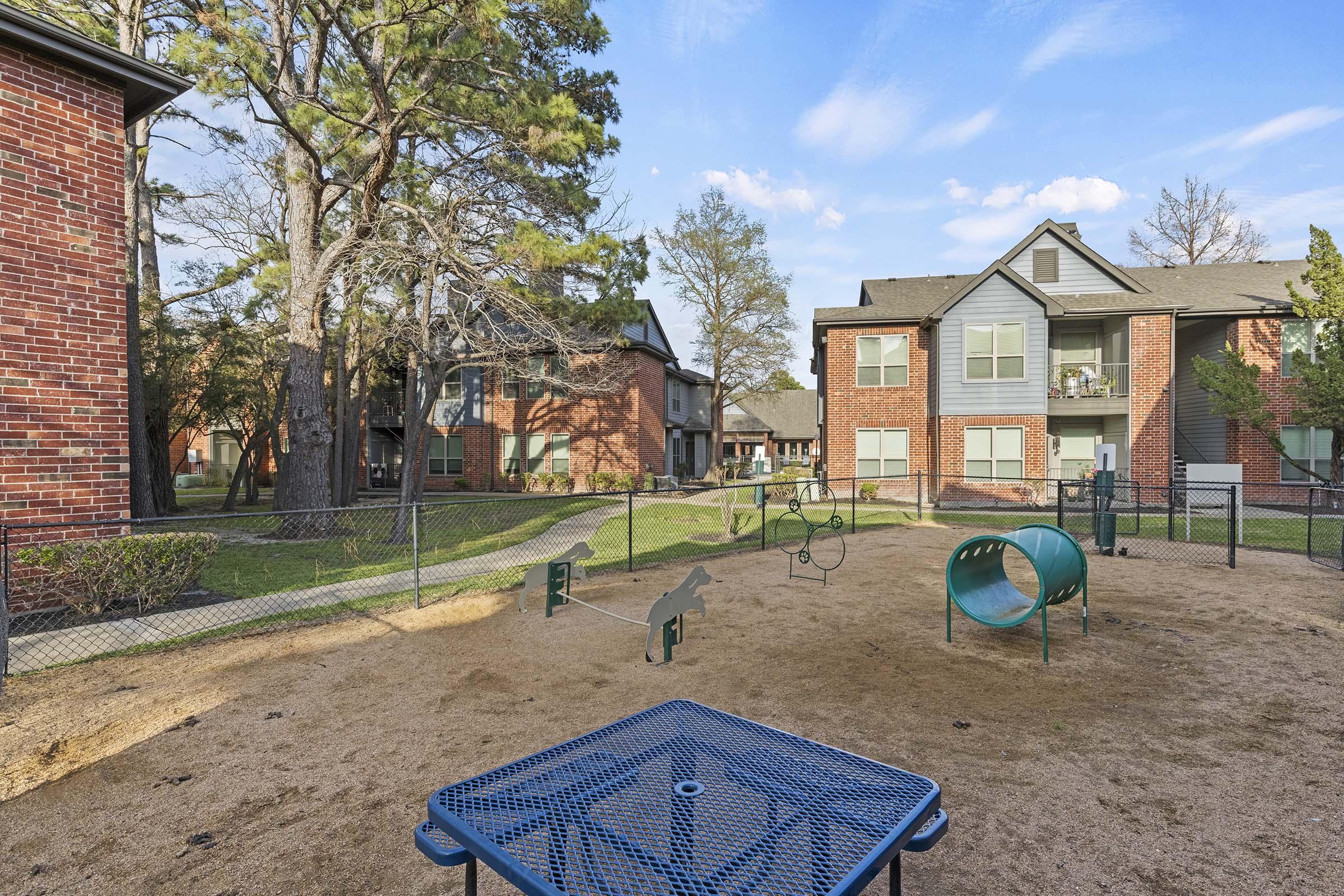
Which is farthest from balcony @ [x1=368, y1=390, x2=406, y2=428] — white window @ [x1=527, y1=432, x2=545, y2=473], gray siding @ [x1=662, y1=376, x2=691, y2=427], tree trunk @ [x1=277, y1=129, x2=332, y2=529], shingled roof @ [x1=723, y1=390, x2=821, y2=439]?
shingled roof @ [x1=723, y1=390, x2=821, y2=439]

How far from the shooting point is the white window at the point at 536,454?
28.3 meters

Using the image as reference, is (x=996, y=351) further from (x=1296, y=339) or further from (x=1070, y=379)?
(x=1296, y=339)

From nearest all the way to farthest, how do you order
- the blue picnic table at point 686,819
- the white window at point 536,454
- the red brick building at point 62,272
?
the blue picnic table at point 686,819 → the red brick building at point 62,272 → the white window at point 536,454

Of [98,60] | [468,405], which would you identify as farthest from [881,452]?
[98,60]

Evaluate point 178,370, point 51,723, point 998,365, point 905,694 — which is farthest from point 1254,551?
point 178,370

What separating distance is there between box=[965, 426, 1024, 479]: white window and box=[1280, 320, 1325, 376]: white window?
325 inches

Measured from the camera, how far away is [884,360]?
22234 mm

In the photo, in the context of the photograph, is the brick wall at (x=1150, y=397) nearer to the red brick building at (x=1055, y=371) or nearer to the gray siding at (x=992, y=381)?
the red brick building at (x=1055, y=371)

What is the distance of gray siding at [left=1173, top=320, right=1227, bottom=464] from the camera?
67.7 ft

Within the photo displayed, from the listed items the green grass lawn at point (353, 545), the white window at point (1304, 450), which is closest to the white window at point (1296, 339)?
the white window at point (1304, 450)

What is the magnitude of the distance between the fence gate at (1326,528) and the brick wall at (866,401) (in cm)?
967

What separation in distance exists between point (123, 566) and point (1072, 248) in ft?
81.4

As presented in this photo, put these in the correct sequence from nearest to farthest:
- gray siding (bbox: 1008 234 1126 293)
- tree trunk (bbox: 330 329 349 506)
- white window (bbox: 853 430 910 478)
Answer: tree trunk (bbox: 330 329 349 506)
gray siding (bbox: 1008 234 1126 293)
white window (bbox: 853 430 910 478)

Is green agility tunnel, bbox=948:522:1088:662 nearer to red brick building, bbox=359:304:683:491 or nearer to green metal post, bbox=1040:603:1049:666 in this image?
green metal post, bbox=1040:603:1049:666
